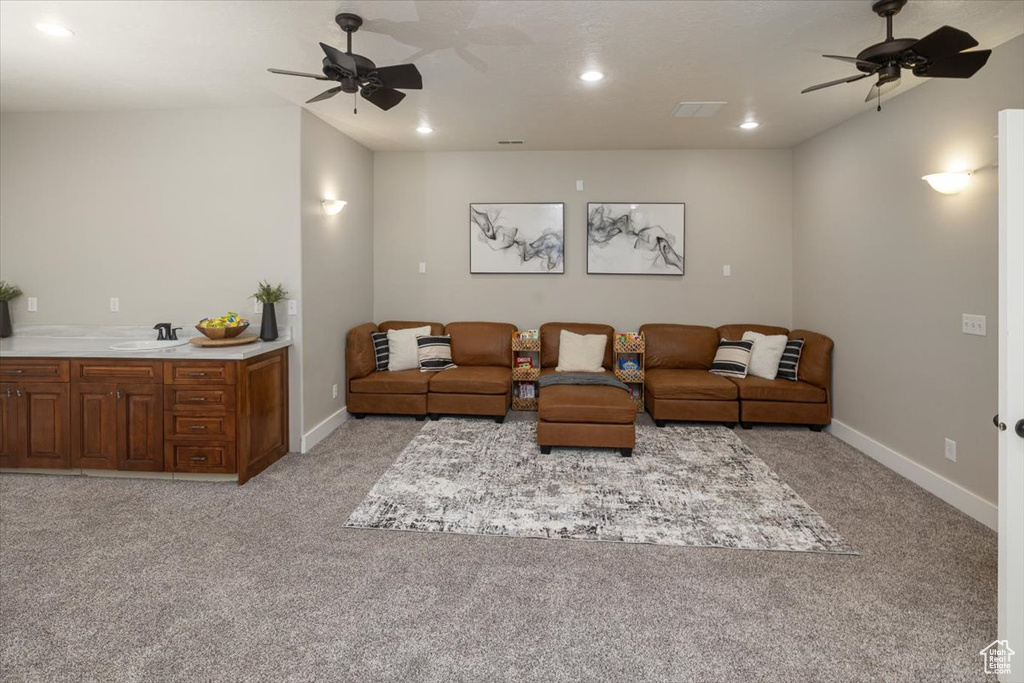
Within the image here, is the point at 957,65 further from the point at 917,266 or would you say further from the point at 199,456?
the point at 199,456

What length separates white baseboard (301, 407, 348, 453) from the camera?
4539 mm

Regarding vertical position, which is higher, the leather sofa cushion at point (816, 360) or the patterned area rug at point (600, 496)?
the leather sofa cushion at point (816, 360)

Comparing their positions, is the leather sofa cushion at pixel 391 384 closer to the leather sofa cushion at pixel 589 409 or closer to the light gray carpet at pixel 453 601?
the leather sofa cushion at pixel 589 409

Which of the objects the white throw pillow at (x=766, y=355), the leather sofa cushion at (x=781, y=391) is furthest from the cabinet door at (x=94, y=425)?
the white throw pillow at (x=766, y=355)

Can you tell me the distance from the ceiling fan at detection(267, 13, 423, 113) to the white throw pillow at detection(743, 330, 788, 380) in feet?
13.3

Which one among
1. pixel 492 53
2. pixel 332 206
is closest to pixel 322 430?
pixel 332 206

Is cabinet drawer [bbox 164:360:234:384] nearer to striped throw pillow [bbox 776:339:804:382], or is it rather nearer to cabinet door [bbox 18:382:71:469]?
cabinet door [bbox 18:382:71:469]

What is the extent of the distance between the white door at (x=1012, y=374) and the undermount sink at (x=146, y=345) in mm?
4629

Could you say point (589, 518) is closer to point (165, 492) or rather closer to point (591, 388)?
point (591, 388)

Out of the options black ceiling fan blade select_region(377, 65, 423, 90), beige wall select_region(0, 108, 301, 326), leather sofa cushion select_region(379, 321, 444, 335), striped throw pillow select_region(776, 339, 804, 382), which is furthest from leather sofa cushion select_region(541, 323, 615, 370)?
black ceiling fan blade select_region(377, 65, 423, 90)

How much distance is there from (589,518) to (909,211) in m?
3.19

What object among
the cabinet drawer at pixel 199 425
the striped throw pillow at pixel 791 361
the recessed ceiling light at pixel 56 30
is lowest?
the cabinet drawer at pixel 199 425

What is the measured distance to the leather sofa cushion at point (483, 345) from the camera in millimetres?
6000

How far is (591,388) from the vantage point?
4.73m
